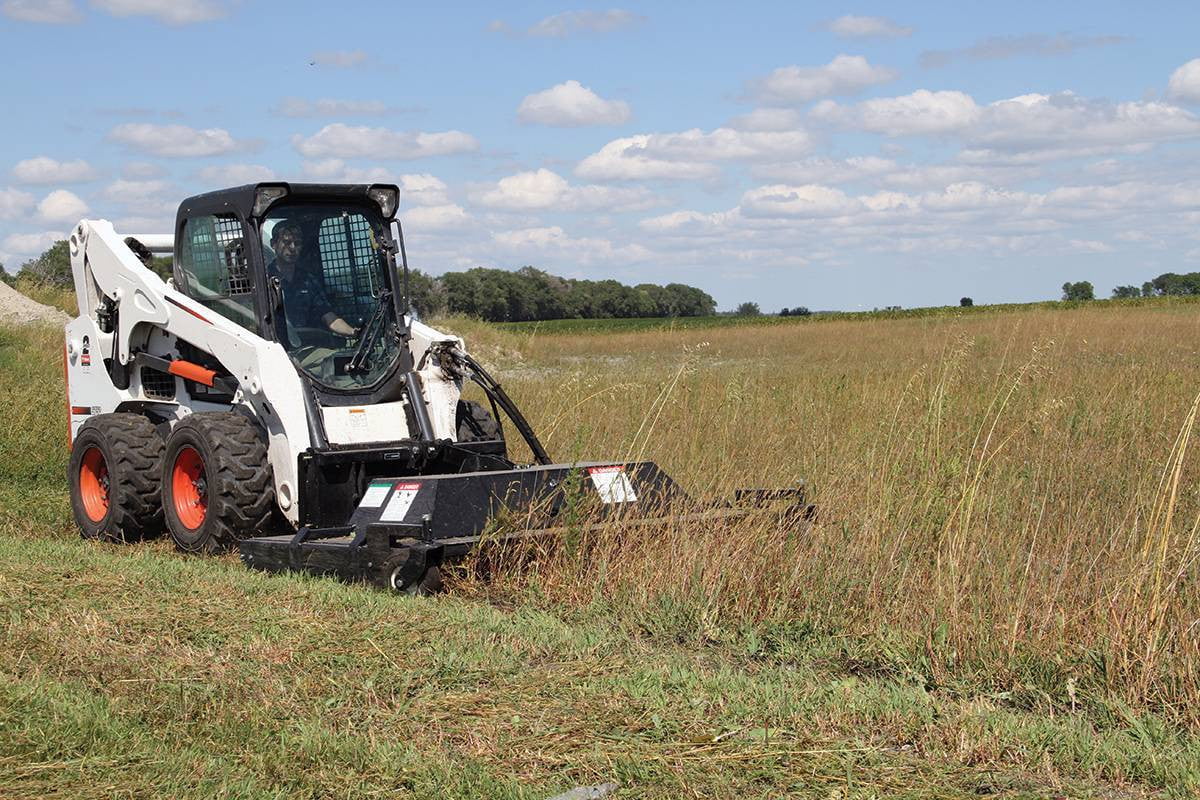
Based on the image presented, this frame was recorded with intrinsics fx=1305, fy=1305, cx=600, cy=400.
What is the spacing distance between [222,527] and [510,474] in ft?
6.03

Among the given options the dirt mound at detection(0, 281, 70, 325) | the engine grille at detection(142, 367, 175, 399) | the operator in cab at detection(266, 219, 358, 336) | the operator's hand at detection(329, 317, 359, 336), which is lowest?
the engine grille at detection(142, 367, 175, 399)

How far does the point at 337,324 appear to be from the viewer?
27.4 ft

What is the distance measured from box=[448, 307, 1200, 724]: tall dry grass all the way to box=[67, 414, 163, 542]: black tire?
3053 mm

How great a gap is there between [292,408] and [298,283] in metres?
1.05

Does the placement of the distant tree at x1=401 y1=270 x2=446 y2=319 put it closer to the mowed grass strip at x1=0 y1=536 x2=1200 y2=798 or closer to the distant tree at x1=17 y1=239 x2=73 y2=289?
the distant tree at x1=17 y1=239 x2=73 y2=289

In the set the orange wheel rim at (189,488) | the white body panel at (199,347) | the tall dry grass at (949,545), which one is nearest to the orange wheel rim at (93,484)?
the white body panel at (199,347)

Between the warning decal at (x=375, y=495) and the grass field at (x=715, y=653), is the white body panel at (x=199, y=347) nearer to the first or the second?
the warning decal at (x=375, y=495)

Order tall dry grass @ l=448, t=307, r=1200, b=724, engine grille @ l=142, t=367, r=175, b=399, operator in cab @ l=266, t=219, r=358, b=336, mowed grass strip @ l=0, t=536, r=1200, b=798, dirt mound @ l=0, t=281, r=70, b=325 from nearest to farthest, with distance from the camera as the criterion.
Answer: mowed grass strip @ l=0, t=536, r=1200, b=798 < tall dry grass @ l=448, t=307, r=1200, b=724 < operator in cab @ l=266, t=219, r=358, b=336 < engine grille @ l=142, t=367, r=175, b=399 < dirt mound @ l=0, t=281, r=70, b=325

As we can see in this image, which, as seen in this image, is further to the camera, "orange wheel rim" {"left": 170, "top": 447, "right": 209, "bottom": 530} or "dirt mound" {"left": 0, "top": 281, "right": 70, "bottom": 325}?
"dirt mound" {"left": 0, "top": 281, "right": 70, "bottom": 325}

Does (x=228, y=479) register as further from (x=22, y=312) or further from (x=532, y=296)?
(x=532, y=296)

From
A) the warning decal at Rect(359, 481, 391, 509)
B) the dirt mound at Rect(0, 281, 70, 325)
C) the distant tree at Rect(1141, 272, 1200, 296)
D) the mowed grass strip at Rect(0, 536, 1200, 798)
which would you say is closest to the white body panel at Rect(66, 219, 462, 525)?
the warning decal at Rect(359, 481, 391, 509)

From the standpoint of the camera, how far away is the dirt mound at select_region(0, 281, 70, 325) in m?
21.3

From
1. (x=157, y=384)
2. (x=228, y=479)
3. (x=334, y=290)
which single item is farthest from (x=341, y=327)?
(x=157, y=384)

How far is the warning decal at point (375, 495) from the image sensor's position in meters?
6.96
